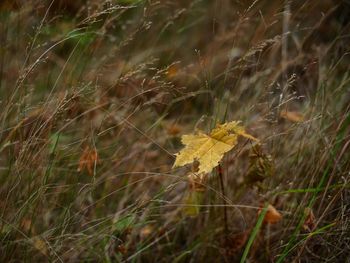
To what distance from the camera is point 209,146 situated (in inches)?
55.6

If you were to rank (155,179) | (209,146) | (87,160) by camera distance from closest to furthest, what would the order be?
(209,146) < (87,160) < (155,179)

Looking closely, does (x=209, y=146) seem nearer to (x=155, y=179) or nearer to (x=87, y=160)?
(x=87, y=160)

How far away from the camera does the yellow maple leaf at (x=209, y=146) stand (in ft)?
4.43

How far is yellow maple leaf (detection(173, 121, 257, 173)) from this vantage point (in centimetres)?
135

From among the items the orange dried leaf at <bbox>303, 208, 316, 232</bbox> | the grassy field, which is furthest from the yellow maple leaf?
the orange dried leaf at <bbox>303, 208, 316, 232</bbox>

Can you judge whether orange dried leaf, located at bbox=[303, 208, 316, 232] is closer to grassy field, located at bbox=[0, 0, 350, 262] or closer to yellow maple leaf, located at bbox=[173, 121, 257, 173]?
grassy field, located at bbox=[0, 0, 350, 262]

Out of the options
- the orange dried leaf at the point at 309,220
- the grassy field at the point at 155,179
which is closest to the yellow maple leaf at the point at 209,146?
the grassy field at the point at 155,179

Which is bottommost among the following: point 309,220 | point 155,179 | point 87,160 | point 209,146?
point 155,179

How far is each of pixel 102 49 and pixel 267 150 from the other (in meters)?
1.00

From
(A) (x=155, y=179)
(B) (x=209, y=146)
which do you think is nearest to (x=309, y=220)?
(B) (x=209, y=146)

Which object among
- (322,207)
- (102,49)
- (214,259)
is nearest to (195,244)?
(214,259)

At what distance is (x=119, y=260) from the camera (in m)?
1.58

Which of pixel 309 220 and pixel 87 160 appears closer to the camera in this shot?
pixel 309 220

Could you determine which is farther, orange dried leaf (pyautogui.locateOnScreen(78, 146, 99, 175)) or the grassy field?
orange dried leaf (pyautogui.locateOnScreen(78, 146, 99, 175))
